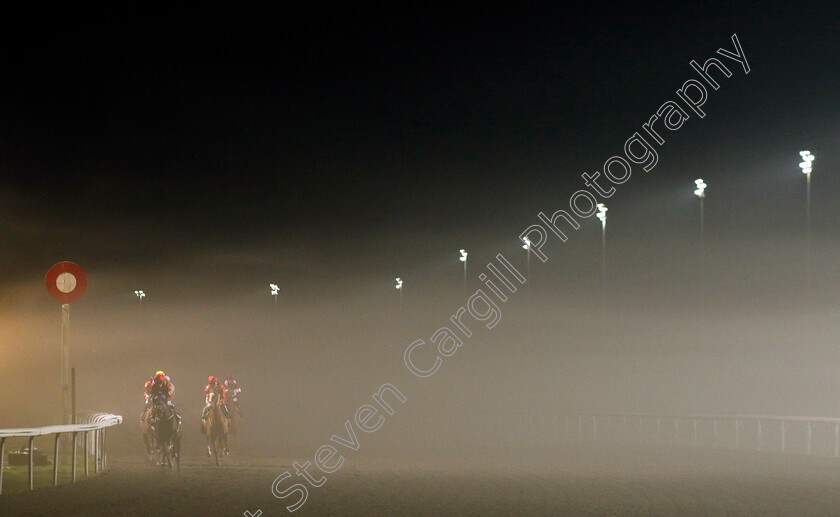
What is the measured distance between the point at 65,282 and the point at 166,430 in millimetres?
4637

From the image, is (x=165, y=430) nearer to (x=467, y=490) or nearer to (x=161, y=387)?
(x=161, y=387)

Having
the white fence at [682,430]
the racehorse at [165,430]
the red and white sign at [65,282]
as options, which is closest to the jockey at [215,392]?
the racehorse at [165,430]

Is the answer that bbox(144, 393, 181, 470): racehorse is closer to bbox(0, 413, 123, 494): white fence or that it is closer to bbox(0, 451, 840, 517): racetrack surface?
bbox(0, 451, 840, 517): racetrack surface

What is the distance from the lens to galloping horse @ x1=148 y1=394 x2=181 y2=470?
16.7 m

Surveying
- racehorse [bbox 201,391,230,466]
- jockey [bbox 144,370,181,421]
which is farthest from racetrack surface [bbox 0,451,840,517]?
jockey [bbox 144,370,181,421]

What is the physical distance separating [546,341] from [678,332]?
11615 mm

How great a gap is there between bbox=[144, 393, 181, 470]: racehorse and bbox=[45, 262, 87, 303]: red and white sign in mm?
4397

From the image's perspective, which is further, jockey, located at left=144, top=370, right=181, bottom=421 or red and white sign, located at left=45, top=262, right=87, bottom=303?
jockey, located at left=144, top=370, right=181, bottom=421

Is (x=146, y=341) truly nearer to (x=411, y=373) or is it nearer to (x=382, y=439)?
(x=411, y=373)

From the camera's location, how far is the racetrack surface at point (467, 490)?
1047 cm

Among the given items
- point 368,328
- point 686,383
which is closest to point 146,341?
point 368,328

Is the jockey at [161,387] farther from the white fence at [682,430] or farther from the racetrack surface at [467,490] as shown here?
the white fence at [682,430]

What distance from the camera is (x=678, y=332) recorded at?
47000mm

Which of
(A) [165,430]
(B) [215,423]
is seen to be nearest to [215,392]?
(B) [215,423]
